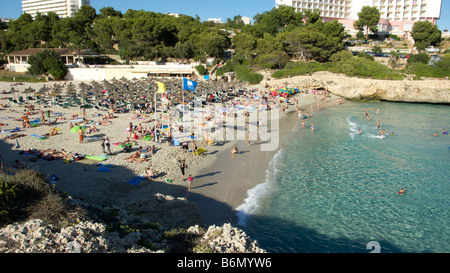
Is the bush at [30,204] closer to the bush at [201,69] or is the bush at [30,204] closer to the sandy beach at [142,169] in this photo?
the sandy beach at [142,169]

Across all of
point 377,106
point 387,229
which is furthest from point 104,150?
point 377,106

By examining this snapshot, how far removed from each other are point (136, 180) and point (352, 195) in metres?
9.46

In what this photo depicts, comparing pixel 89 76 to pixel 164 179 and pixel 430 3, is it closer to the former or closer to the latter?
pixel 164 179

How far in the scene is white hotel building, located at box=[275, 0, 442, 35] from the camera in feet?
253

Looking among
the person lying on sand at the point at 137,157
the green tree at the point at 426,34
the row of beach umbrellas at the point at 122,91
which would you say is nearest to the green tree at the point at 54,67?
the row of beach umbrellas at the point at 122,91

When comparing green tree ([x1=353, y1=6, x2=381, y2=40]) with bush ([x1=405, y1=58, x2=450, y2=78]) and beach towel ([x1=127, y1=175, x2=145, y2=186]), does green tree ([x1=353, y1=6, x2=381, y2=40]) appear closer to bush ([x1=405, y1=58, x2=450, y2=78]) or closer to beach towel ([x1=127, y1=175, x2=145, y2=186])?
bush ([x1=405, y1=58, x2=450, y2=78])

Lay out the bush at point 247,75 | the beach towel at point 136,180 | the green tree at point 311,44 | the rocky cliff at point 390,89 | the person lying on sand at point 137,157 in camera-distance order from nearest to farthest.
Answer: the beach towel at point 136,180
the person lying on sand at point 137,157
the rocky cliff at point 390,89
the bush at point 247,75
the green tree at point 311,44

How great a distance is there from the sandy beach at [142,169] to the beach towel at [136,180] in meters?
0.12

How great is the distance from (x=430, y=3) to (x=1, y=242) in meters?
98.7

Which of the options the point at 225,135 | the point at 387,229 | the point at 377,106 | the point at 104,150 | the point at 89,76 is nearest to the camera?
the point at 387,229

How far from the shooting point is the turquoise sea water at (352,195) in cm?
1020

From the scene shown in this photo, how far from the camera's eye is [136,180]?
1290 cm

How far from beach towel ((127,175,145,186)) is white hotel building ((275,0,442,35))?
7873 cm
